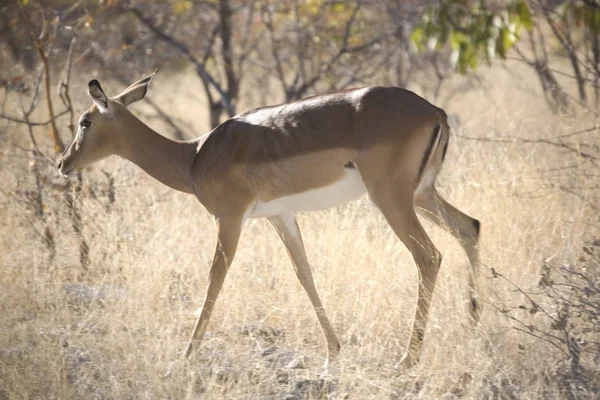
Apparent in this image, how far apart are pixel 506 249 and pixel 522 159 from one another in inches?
63.1

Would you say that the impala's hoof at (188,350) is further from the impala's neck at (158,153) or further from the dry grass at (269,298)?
the impala's neck at (158,153)

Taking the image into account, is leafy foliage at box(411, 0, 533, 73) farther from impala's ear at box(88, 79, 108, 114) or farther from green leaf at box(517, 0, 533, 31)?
impala's ear at box(88, 79, 108, 114)

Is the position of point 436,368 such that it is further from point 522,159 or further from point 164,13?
point 164,13

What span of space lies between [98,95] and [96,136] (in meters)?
0.39

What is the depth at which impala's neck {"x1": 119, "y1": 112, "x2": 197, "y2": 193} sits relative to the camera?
5543 mm

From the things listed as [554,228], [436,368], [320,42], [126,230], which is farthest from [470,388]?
[320,42]

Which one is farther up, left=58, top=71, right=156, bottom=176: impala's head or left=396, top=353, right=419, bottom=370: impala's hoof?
left=58, top=71, right=156, bottom=176: impala's head

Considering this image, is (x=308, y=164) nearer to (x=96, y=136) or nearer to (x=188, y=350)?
(x=188, y=350)

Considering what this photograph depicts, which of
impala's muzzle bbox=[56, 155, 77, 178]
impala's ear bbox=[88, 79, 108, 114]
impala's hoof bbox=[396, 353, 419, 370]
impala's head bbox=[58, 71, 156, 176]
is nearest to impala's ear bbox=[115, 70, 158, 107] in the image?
impala's head bbox=[58, 71, 156, 176]

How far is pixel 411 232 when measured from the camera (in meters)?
4.82

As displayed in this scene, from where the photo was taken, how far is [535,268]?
5723 mm

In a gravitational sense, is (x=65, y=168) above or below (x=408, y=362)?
above

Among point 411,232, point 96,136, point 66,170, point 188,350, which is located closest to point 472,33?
point 411,232

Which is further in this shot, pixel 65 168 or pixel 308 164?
pixel 65 168
